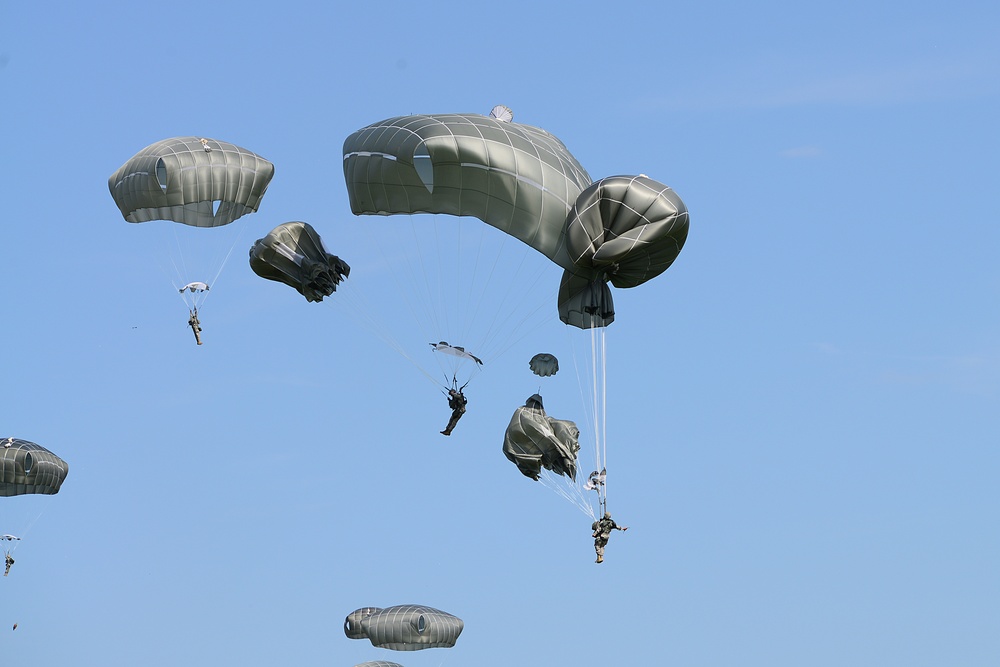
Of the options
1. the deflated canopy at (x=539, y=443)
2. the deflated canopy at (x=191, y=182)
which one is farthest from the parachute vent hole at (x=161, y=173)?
the deflated canopy at (x=539, y=443)

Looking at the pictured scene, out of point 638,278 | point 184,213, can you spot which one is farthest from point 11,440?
point 638,278

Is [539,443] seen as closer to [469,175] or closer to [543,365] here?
[543,365]

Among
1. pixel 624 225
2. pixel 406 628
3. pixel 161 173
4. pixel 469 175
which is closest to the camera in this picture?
pixel 624 225

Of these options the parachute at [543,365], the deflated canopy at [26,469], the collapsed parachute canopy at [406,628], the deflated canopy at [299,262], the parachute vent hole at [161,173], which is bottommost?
the collapsed parachute canopy at [406,628]

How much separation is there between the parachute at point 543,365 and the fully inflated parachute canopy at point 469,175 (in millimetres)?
4130

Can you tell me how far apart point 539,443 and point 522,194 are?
20.3 feet

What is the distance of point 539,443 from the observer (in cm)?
4150

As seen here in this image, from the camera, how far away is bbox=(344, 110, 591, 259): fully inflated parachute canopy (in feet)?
126

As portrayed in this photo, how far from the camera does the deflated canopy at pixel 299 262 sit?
44.3m

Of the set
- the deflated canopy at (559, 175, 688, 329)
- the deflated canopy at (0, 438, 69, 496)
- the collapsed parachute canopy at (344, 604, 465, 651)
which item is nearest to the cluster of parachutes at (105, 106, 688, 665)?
the deflated canopy at (559, 175, 688, 329)

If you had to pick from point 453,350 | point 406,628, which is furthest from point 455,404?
point 406,628

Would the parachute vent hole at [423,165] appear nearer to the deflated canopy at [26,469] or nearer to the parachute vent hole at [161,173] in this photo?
the parachute vent hole at [161,173]

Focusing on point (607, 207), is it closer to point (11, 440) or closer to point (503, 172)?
point (503, 172)

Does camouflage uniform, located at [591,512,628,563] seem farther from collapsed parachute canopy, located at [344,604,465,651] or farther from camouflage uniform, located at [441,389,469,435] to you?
collapsed parachute canopy, located at [344,604,465,651]
